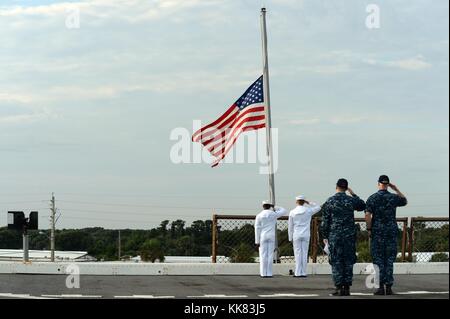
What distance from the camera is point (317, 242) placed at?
17484mm

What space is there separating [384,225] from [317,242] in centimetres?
562

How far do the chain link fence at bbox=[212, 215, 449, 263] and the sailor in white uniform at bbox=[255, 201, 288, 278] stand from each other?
28.8 inches

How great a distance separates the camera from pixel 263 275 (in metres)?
15.7

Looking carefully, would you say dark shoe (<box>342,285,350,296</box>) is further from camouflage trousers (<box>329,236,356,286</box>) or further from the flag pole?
the flag pole

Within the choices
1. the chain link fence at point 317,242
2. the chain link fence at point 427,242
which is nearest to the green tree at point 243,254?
the chain link fence at point 317,242

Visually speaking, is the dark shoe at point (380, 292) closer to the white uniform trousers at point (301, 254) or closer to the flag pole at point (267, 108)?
the white uniform trousers at point (301, 254)

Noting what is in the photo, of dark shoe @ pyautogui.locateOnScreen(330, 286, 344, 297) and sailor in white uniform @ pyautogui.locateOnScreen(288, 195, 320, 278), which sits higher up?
A: sailor in white uniform @ pyautogui.locateOnScreen(288, 195, 320, 278)

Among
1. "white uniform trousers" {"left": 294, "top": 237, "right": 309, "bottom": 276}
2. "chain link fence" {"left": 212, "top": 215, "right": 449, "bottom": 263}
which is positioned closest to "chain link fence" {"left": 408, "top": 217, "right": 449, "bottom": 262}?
"chain link fence" {"left": 212, "top": 215, "right": 449, "bottom": 263}

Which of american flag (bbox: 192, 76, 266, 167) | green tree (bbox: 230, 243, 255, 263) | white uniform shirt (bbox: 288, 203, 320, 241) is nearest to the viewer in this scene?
white uniform shirt (bbox: 288, 203, 320, 241)

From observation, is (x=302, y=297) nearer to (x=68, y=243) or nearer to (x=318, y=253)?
(x=318, y=253)

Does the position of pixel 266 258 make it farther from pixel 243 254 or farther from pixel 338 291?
pixel 338 291

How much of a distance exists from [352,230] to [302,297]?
4.79 ft

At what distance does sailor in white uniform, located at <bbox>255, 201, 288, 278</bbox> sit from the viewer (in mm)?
15664
